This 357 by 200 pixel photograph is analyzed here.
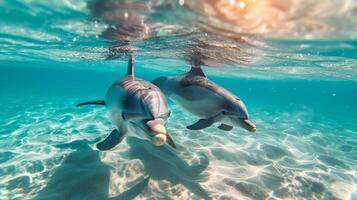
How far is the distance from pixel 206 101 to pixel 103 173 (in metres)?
3.13

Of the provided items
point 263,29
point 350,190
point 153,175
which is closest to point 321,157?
point 350,190

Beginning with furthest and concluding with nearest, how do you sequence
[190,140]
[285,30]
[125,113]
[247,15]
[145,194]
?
[190,140], [285,30], [247,15], [145,194], [125,113]

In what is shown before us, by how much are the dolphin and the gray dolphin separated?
1.45 m

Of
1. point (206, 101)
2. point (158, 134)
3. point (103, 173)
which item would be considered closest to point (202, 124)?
point (206, 101)

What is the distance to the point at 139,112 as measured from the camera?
4414 millimetres

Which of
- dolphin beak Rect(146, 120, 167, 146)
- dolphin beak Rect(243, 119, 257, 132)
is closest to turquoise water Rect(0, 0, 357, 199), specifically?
dolphin beak Rect(243, 119, 257, 132)

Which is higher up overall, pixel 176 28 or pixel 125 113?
pixel 176 28

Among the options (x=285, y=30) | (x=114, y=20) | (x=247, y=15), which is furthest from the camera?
(x=285, y=30)

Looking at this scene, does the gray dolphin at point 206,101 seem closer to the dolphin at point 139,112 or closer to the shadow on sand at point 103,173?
the dolphin at point 139,112

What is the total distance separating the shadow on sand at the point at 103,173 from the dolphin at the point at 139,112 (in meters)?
1.26

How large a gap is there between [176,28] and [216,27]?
1.38 meters

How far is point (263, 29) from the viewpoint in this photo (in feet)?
29.3

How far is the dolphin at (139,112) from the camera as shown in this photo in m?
3.95

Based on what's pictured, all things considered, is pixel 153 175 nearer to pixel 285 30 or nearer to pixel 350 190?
pixel 350 190
